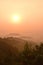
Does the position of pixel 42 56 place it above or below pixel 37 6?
below

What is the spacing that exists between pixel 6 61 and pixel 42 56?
0.28m

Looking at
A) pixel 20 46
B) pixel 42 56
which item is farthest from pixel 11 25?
pixel 42 56

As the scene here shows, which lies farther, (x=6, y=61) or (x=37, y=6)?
(x=37, y=6)

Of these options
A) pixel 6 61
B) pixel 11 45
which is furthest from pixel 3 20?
pixel 6 61

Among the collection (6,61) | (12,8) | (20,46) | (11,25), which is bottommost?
(6,61)

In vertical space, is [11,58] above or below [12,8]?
below

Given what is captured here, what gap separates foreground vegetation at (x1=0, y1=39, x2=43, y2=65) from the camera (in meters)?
1.69

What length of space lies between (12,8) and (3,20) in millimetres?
121

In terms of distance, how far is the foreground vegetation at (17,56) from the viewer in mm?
1694

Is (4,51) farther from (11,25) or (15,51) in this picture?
(11,25)

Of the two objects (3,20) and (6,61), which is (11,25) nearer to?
(3,20)

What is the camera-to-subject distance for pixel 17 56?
5.62 ft

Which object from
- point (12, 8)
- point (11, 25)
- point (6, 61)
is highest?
point (12, 8)

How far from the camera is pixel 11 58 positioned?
1704 millimetres
